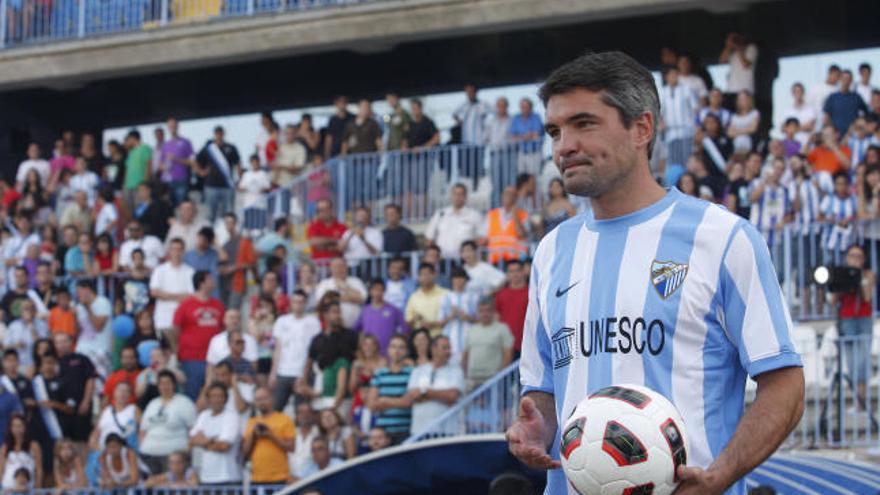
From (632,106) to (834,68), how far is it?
13.7 m

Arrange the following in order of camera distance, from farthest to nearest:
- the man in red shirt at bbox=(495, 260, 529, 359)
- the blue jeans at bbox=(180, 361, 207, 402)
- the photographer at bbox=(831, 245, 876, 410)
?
the blue jeans at bbox=(180, 361, 207, 402)
the man in red shirt at bbox=(495, 260, 529, 359)
the photographer at bbox=(831, 245, 876, 410)

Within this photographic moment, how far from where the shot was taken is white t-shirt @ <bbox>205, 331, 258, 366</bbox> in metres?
15.6

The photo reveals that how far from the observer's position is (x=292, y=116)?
2375cm

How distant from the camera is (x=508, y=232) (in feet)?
54.1

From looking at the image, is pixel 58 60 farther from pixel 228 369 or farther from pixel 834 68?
pixel 834 68

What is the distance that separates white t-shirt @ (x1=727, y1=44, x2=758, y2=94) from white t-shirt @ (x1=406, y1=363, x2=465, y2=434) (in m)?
5.41

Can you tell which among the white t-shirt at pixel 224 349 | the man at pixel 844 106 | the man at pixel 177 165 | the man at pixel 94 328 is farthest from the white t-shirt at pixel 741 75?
the man at pixel 94 328

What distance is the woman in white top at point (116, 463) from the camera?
49.6ft

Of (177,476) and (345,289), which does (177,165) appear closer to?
(345,289)

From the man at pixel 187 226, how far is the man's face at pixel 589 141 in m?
14.7

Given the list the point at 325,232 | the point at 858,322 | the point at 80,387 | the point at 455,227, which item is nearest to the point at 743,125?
the point at 455,227

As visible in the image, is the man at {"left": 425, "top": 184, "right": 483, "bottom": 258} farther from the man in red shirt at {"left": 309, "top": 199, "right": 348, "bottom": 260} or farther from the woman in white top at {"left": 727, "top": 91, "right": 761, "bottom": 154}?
the woman in white top at {"left": 727, "top": 91, "right": 761, "bottom": 154}

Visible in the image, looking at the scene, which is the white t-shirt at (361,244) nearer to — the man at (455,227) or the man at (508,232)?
the man at (455,227)

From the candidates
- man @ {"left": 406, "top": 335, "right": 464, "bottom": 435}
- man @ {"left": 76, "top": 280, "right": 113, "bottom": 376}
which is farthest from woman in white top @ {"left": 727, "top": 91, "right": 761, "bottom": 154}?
man @ {"left": 76, "top": 280, "right": 113, "bottom": 376}
